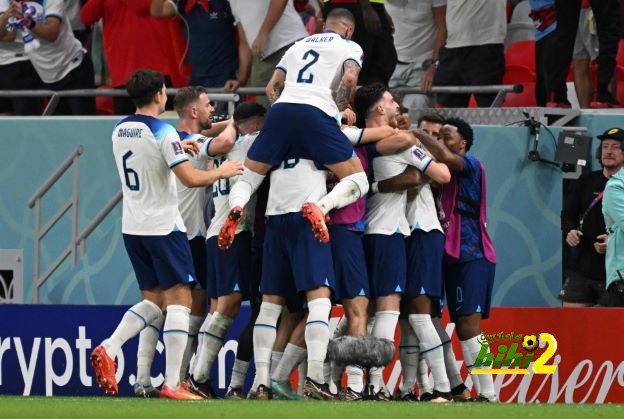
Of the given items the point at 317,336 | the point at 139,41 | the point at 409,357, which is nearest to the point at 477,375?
the point at 409,357

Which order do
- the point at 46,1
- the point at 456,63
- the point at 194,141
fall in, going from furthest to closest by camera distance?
the point at 46,1 → the point at 456,63 → the point at 194,141

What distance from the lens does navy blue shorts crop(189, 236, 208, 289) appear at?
522 inches

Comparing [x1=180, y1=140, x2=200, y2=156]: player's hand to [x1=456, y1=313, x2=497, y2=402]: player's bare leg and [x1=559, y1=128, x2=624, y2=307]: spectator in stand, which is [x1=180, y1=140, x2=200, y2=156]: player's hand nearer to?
[x1=456, y1=313, x2=497, y2=402]: player's bare leg

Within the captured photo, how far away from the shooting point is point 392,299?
12.3 meters

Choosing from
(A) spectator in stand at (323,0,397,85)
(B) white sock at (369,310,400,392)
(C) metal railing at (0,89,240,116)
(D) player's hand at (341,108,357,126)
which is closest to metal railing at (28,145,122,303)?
(C) metal railing at (0,89,240,116)

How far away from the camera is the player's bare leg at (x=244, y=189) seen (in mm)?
11539

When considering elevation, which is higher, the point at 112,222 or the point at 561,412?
the point at 561,412

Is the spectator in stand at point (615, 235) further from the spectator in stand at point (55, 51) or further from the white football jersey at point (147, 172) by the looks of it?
the spectator in stand at point (55, 51)

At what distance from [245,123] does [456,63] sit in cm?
366

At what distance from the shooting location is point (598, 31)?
1514cm

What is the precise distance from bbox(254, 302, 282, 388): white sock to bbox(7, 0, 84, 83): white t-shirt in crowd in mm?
6226

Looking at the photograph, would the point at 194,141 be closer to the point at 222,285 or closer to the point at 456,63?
the point at 222,285

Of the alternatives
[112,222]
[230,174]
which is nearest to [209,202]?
[230,174]

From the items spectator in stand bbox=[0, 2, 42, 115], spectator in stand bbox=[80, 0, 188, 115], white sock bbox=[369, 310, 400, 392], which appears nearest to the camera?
white sock bbox=[369, 310, 400, 392]
